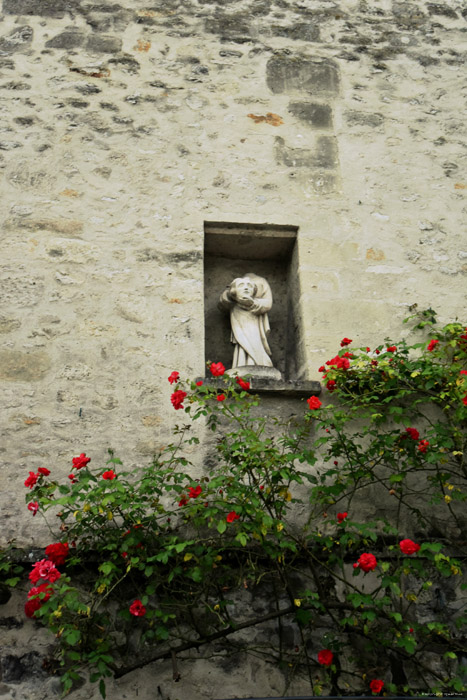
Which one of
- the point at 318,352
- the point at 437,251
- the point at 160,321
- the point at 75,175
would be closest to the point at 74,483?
the point at 160,321

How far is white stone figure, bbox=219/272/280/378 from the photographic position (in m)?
4.34

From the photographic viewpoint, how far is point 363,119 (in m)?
5.02

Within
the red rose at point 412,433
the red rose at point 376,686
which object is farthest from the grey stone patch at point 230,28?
the red rose at point 376,686

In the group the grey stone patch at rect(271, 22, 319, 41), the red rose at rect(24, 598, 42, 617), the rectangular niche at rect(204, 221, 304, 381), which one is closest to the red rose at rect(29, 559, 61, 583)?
the red rose at rect(24, 598, 42, 617)

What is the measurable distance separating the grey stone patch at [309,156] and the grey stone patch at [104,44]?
1175 millimetres

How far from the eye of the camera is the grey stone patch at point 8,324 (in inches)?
163

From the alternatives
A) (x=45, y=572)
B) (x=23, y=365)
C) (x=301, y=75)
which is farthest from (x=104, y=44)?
(x=45, y=572)

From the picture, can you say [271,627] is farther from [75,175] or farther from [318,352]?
[75,175]

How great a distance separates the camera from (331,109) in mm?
5020

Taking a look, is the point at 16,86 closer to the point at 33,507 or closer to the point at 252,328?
the point at 252,328

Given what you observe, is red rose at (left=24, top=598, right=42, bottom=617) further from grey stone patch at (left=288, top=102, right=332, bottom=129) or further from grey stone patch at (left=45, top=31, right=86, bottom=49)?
grey stone patch at (left=45, top=31, right=86, bottom=49)

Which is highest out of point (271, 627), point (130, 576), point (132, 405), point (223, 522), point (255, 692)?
point (132, 405)

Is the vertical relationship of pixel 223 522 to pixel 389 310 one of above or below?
below

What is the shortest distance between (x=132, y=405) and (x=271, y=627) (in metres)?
1.23
